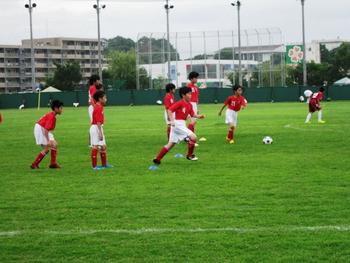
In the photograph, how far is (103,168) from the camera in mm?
13766

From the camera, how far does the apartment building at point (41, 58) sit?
472 feet

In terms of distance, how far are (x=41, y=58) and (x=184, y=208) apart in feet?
475

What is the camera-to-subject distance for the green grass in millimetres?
6648

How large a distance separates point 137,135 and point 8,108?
42172mm

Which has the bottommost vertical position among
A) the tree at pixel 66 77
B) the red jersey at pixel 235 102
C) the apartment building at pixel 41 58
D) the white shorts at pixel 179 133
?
the white shorts at pixel 179 133

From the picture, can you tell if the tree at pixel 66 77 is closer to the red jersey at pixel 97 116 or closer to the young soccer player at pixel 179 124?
the young soccer player at pixel 179 124

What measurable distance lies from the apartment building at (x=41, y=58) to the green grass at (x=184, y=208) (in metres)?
125

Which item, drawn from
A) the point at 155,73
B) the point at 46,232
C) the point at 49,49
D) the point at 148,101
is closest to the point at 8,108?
the point at 148,101

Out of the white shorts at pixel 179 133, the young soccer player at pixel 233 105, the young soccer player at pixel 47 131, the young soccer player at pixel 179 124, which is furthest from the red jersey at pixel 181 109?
the young soccer player at pixel 233 105

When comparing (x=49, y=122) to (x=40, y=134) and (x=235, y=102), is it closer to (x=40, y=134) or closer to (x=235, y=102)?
(x=40, y=134)

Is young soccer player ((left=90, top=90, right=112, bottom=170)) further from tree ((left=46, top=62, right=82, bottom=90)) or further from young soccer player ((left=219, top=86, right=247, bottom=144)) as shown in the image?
tree ((left=46, top=62, right=82, bottom=90))

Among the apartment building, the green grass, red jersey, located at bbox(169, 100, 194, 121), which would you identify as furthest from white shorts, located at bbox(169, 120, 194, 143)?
the apartment building

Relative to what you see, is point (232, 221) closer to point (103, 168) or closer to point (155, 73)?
point (103, 168)

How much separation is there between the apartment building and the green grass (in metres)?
125
